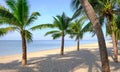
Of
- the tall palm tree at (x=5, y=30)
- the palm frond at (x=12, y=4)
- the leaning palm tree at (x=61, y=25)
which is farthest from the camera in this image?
the leaning palm tree at (x=61, y=25)

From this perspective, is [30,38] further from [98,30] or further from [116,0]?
[98,30]

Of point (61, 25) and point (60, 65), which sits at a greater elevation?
point (61, 25)

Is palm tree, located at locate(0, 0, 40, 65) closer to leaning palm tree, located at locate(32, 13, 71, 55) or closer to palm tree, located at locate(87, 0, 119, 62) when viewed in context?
palm tree, located at locate(87, 0, 119, 62)

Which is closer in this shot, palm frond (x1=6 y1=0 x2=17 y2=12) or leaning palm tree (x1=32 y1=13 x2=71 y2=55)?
palm frond (x1=6 y1=0 x2=17 y2=12)

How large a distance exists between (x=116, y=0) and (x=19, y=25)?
278 inches

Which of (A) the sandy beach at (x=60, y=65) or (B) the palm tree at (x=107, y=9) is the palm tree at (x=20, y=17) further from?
(B) the palm tree at (x=107, y=9)

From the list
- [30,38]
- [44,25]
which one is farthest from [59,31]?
[30,38]

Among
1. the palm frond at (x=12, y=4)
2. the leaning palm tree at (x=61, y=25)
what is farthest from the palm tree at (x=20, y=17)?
the leaning palm tree at (x=61, y=25)

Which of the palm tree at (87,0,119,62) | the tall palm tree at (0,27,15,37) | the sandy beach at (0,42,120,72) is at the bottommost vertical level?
the sandy beach at (0,42,120,72)

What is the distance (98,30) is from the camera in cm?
995

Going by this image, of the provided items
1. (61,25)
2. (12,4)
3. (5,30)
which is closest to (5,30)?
(5,30)

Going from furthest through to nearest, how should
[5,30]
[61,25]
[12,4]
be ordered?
[61,25] → [12,4] → [5,30]

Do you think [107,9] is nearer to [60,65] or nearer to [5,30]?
[60,65]

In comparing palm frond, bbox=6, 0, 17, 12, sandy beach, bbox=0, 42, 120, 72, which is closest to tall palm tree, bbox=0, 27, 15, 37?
palm frond, bbox=6, 0, 17, 12
